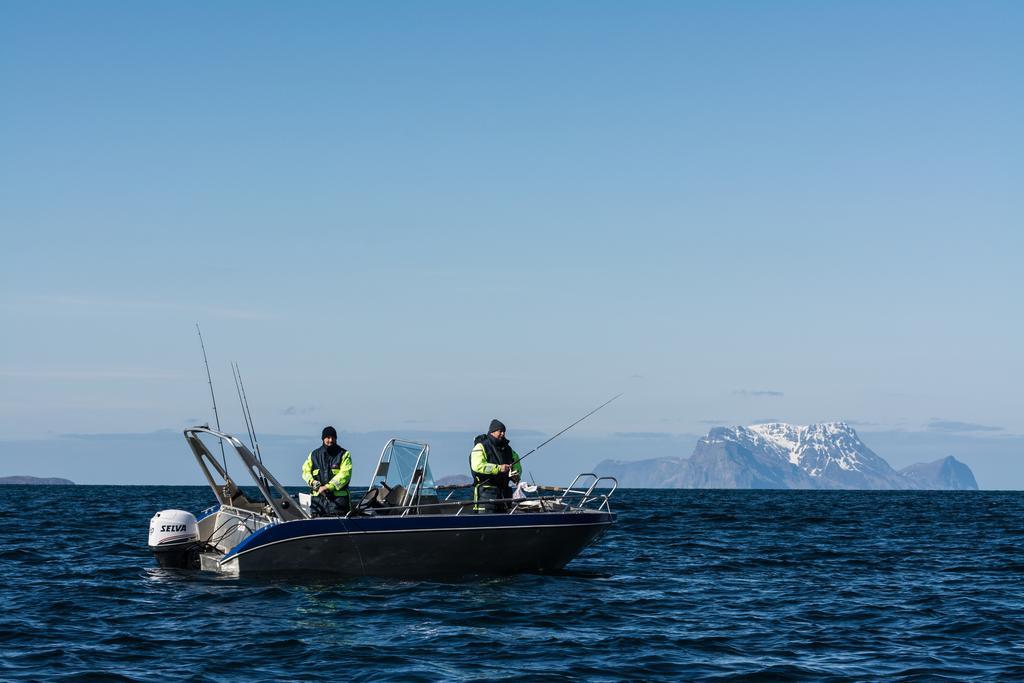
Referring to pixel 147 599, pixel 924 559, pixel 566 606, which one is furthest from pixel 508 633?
pixel 924 559

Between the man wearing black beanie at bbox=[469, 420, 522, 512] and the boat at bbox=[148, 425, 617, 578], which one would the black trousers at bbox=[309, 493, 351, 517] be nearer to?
the boat at bbox=[148, 425, 617, 578]

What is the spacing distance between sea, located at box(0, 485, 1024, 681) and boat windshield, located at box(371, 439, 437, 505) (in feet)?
5.95

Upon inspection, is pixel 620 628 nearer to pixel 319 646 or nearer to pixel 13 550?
pixel 319 646

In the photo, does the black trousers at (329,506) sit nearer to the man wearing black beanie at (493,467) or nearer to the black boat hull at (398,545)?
the black boat hull at (398,545)

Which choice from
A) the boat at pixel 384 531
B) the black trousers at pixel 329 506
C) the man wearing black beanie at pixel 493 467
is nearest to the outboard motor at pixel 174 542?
the boat at pixel 384 531

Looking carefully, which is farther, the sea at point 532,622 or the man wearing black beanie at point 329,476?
the man wearing black beanie at point 329,476

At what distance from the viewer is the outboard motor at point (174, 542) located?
827 inches

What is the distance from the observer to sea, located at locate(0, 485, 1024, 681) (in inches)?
514

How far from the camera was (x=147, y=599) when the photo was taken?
18.2 metres

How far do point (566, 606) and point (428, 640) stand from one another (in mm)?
3522

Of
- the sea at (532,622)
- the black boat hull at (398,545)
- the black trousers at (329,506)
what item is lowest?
the sea at (532,622)

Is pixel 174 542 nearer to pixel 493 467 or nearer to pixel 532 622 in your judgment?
pixel 493 467

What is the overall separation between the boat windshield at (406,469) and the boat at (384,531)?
2 centimetres

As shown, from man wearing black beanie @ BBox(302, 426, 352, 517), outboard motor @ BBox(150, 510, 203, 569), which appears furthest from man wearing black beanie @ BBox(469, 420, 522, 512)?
outboard motor @ BBox(150, 510, 203, 569)
